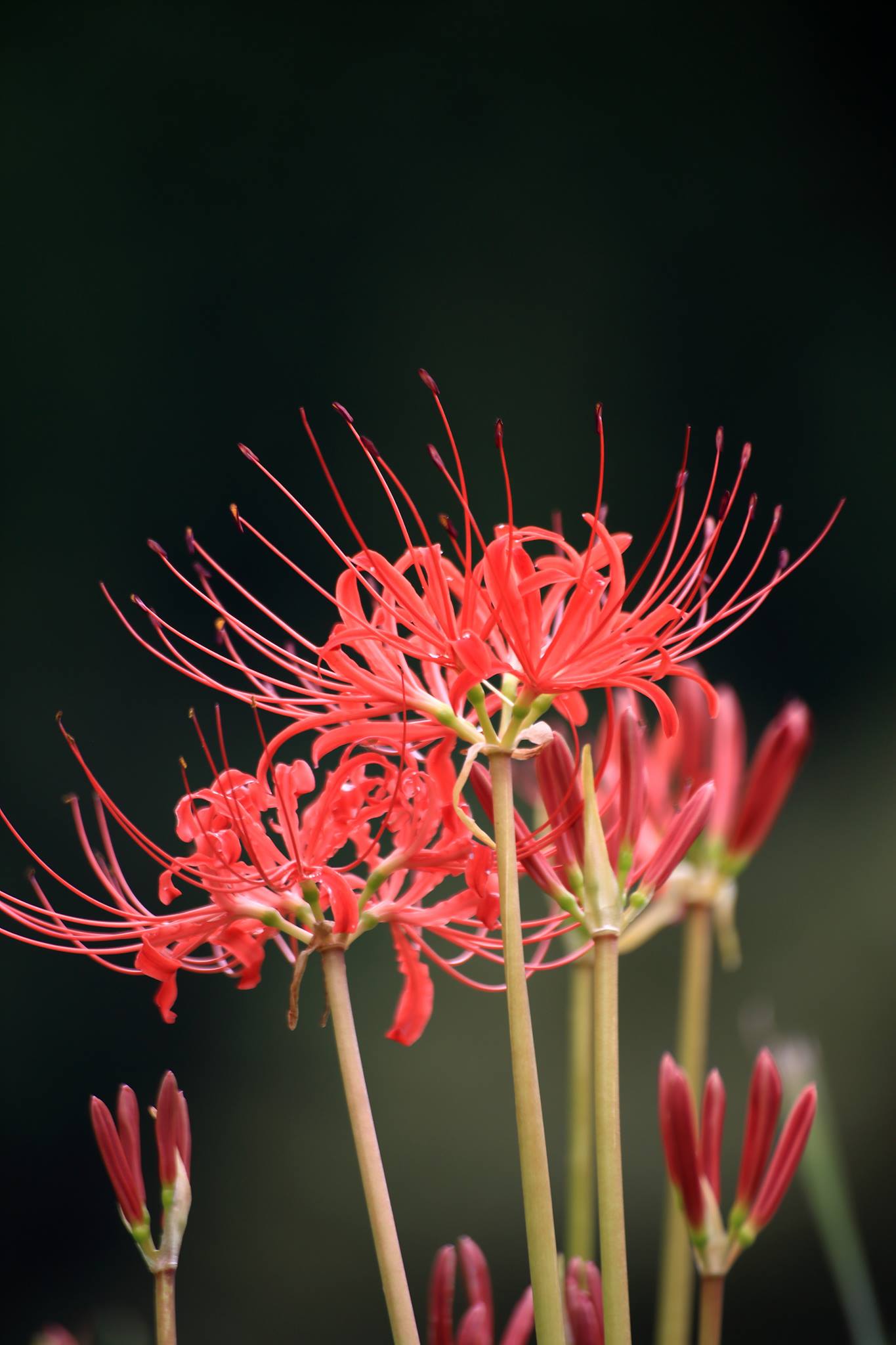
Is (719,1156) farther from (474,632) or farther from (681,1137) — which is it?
(474,632)

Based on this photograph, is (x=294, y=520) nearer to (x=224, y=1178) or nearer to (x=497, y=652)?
(x=224, y=1178)

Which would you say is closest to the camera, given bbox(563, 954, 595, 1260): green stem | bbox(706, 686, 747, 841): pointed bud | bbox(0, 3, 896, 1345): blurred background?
bbox(563, 954, 595, 1260): green stem

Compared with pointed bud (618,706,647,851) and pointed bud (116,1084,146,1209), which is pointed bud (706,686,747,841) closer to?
pointed bud (618,706,647,851)

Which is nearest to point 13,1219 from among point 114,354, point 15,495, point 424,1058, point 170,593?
point 424,1058

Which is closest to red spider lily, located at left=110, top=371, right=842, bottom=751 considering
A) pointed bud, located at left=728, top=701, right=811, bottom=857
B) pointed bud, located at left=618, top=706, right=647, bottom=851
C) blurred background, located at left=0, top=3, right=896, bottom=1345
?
pointed bud, located at left=618, top=706, right=647, bottom=851

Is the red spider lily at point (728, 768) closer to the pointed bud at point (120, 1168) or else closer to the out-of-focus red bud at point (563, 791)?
the out-of-focus red bud at point (563, 791)

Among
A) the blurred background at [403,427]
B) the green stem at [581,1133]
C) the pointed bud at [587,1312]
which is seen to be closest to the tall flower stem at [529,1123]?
the pointed bud at [587,1312]

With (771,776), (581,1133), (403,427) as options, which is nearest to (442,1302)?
(581,1133)
